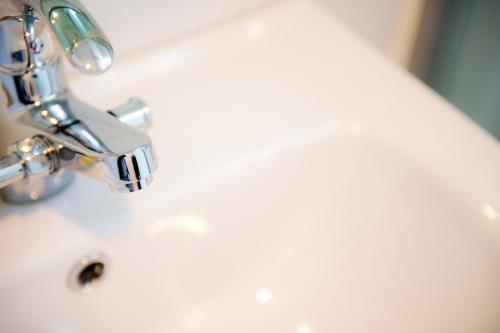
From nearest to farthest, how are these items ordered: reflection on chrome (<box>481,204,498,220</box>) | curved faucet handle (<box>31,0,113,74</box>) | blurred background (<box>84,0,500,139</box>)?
1. curved faucet handle (<box>31,0,113,74</box>)
2. reflection on chrome (<box>481,204,498,220</box>)
3. blurred background (<box>84,0,500,139</box>)

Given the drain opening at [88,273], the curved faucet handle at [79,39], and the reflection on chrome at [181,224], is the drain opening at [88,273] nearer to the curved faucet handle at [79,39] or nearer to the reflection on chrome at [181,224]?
the reflection on chrome at [181,224]

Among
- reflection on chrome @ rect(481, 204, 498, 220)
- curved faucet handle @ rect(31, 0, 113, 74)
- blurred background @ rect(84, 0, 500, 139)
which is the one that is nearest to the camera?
curved faucet handle @ rect(31, 0, 113, 74)

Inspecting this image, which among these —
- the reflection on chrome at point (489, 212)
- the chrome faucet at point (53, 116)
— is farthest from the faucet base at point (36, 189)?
the reflection on chrome at point (489, 212)

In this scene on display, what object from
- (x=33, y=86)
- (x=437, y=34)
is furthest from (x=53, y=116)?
(x=437, y=34)

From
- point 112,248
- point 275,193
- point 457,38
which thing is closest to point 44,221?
point 112,248

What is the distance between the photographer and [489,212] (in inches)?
14.6

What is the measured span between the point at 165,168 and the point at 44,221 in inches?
4.2

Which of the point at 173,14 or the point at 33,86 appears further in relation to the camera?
the point at 173,14

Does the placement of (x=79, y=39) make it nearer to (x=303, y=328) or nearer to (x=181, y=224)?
(x=181, y=224)

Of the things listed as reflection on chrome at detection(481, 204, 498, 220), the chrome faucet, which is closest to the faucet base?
the chrome faucet

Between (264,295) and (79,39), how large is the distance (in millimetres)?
308

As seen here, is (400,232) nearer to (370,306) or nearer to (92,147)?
(370,306)

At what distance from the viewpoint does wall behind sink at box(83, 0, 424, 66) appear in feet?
1.49

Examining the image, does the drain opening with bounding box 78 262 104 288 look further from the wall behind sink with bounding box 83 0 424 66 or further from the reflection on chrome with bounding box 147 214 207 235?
the wall behind sink with bounding box 83 0 424 66
